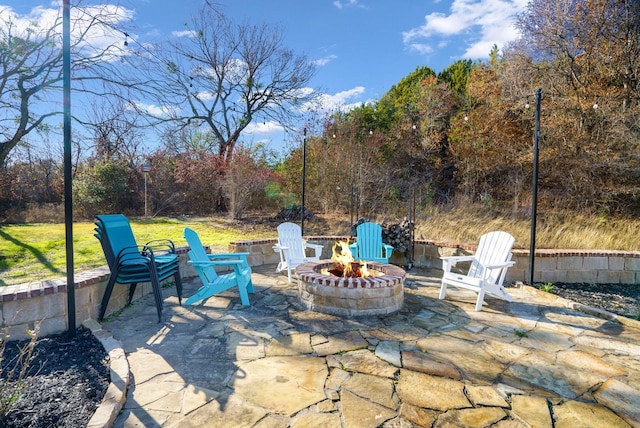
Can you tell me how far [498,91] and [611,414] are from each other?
32.4 feet

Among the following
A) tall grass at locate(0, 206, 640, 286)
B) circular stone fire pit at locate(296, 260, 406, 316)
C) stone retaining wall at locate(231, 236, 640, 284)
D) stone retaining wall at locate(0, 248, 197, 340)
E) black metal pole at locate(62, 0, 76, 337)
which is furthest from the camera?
stone retaining wall at locate(231, 236, 640, 284)

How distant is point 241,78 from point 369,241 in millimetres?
10419

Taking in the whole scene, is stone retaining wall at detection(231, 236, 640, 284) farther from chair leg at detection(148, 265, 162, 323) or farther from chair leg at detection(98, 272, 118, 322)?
chair leg at detection(98, 272, 118, 322)

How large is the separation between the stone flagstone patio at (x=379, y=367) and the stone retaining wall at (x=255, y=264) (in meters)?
0.38

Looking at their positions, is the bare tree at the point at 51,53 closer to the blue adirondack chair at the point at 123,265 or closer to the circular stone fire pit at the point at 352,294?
the blue adirondack chair at the point at 123,265

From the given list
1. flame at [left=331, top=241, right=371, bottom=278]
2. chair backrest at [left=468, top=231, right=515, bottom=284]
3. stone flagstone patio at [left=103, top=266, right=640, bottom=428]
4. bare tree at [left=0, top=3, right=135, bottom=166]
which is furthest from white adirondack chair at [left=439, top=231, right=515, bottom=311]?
bare tree at [left=0, top=3, right=135, bottom=166]

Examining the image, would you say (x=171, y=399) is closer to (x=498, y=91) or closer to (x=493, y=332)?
(x=493, y=332)

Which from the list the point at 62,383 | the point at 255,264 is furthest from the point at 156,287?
the point at 255,264

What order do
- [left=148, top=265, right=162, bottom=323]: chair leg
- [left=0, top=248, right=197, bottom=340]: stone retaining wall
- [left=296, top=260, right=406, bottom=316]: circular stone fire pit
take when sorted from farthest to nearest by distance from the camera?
[left=296, top=260, right=406, bottom=316]: circular stone fire pit
[left=148, top=265, right=162, bottom=323]: chair leg
[left=0, top=248, right=197, bottom=340]: stone retaining wall

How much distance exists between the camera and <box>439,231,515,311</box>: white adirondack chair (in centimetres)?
377

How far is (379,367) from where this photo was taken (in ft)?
7.89

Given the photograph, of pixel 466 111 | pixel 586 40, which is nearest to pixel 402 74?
pixel 466 111

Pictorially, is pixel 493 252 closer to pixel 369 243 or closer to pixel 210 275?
pixel 369 243

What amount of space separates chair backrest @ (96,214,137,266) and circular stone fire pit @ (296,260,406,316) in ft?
6.09
